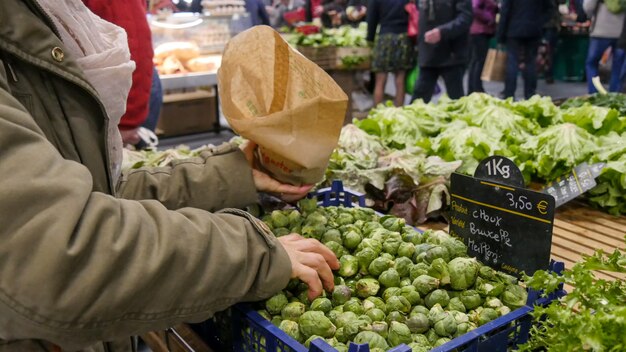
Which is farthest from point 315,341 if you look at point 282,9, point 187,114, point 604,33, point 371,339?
point 282,9

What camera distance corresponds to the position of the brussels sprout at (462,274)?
4.55 ft

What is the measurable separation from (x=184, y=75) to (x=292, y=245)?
15.8 feet

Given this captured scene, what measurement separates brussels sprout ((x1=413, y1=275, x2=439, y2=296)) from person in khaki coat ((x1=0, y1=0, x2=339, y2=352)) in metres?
0.28

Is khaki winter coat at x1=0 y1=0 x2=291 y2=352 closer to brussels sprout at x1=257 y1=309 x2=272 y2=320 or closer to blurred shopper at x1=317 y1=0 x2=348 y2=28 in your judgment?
brussels sprout at x1=257 y1=309 x2=272 y2=320

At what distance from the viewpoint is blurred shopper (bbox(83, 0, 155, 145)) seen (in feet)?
10.1

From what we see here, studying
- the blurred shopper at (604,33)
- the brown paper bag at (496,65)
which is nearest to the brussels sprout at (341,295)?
the blurred shopper at (604,33)

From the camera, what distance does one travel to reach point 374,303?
134cm

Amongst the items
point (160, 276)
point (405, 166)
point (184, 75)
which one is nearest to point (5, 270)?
point (160, 276)

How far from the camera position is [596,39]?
290 inches

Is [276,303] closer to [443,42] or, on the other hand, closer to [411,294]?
[411,294]

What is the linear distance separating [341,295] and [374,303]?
0.26 feet

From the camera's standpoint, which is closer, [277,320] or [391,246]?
[277,320]

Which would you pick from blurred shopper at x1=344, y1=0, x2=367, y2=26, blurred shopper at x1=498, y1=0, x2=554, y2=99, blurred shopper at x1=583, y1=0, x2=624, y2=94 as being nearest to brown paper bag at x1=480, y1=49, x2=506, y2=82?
blurred shopper at x1=498, y1=0, x2=554, y2=99

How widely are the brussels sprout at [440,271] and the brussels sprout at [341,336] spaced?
288 mm
